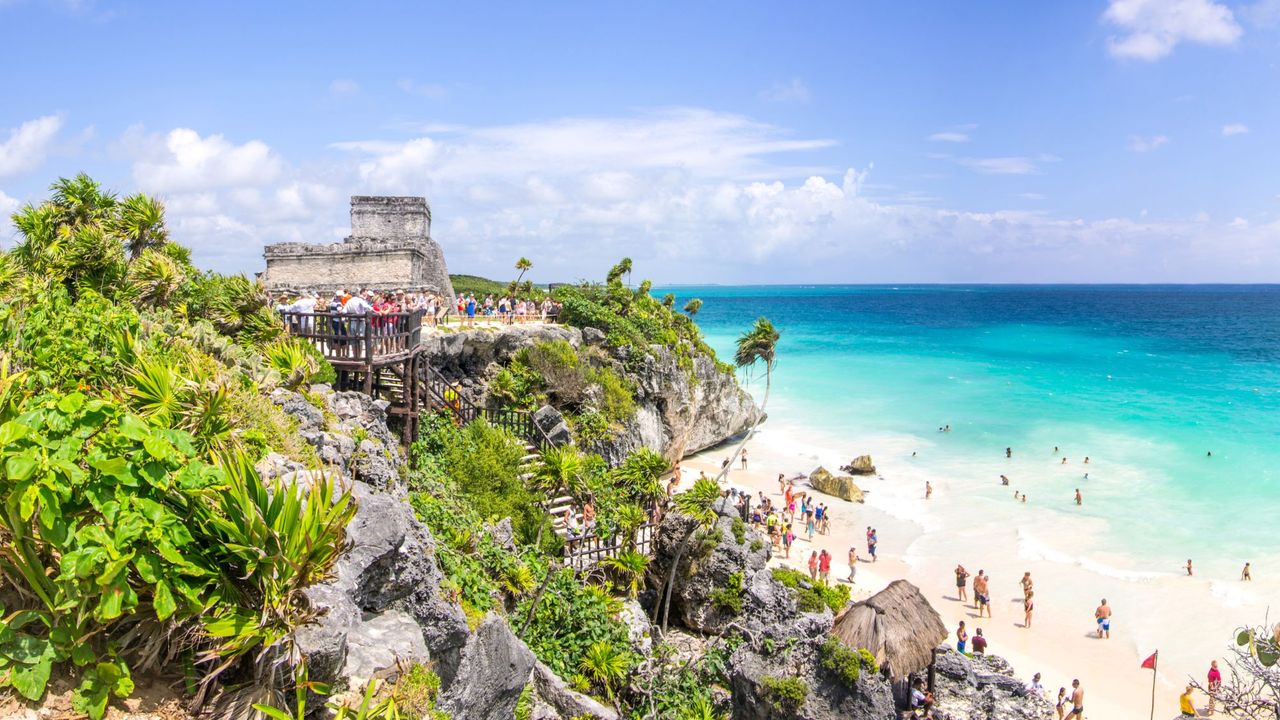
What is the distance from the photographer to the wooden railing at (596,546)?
45.4 feet

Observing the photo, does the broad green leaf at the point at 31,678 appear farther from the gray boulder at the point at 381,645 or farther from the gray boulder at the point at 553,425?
the gray boulder at the point at 553,425

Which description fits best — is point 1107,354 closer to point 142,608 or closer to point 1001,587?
point 1001,587

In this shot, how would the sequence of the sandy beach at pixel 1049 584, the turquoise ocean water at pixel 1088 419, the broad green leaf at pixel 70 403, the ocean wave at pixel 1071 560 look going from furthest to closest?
the turquoise ocean water at pixel 1088 419
the ocean wave at pixel 1071 560
the sandy beach at pixel 1049 584
the broad green leaf at pixel 70 403

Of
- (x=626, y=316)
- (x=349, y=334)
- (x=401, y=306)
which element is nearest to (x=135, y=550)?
(x=349, y=334)

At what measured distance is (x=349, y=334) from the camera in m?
13.8

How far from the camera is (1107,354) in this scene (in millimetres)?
74562

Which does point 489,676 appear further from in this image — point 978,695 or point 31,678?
point 978,695

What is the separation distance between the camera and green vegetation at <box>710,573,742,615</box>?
13.4 meters

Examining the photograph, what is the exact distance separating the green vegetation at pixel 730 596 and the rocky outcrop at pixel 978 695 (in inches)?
148

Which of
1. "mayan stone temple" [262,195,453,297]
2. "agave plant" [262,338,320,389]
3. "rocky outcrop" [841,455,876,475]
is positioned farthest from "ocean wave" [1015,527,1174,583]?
"agave plant" [262,338,320,389]

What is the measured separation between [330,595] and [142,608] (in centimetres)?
116

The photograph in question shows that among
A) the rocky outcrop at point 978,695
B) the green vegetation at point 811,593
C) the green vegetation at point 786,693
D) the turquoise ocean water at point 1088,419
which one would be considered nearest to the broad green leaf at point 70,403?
the green vegetation at point 786,693

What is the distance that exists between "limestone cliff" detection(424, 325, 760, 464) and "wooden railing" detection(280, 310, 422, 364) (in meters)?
4.65

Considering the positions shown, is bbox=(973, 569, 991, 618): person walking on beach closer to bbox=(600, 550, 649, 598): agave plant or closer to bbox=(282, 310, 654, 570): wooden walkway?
bbox=(282, 310, 654, 570): wooden walkway
